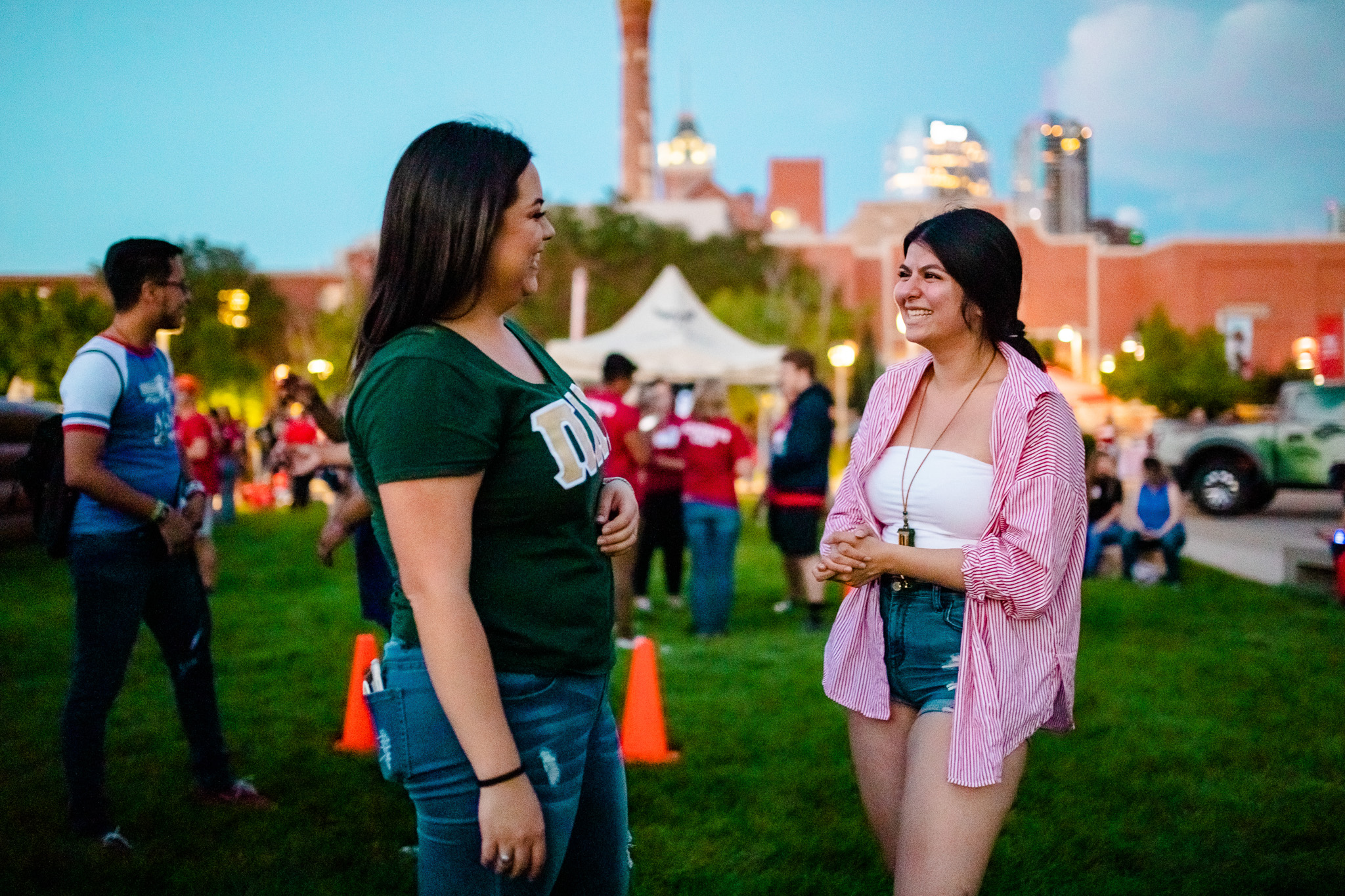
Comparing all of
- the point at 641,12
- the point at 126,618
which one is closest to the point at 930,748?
the point at 126,618

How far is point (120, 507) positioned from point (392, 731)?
2403mm

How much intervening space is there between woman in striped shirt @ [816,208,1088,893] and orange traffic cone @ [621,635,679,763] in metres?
2.58

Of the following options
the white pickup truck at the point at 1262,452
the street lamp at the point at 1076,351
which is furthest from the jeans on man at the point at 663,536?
the street lamp at the point at 1076,351

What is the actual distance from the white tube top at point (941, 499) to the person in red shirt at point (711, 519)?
5.59 metres

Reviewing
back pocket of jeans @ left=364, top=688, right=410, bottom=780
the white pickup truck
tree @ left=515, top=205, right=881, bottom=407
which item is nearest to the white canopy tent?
the white pickup truck

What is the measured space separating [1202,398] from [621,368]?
34223mm

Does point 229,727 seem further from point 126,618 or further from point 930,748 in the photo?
point 930,748

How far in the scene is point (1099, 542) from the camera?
36.7 feet

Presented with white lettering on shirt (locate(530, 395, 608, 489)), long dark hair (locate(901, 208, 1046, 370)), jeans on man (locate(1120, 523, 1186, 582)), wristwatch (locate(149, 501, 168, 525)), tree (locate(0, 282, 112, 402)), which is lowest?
jeans on man (locate(1120, 523, 1186, 582))

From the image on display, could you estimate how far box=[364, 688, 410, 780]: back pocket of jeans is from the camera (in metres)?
1.79

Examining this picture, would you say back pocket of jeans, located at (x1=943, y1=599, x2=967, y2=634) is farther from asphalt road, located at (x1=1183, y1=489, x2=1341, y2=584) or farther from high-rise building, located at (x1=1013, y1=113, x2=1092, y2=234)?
A: high-rise building, located at (x1=1013, y1=113, x2=1092, y2=234)

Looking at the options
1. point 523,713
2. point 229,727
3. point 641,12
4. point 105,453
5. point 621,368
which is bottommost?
point 229,727

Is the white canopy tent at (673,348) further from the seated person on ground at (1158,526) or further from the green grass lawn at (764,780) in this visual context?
the green grass lawn at (764,780)

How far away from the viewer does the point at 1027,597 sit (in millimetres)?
2479
